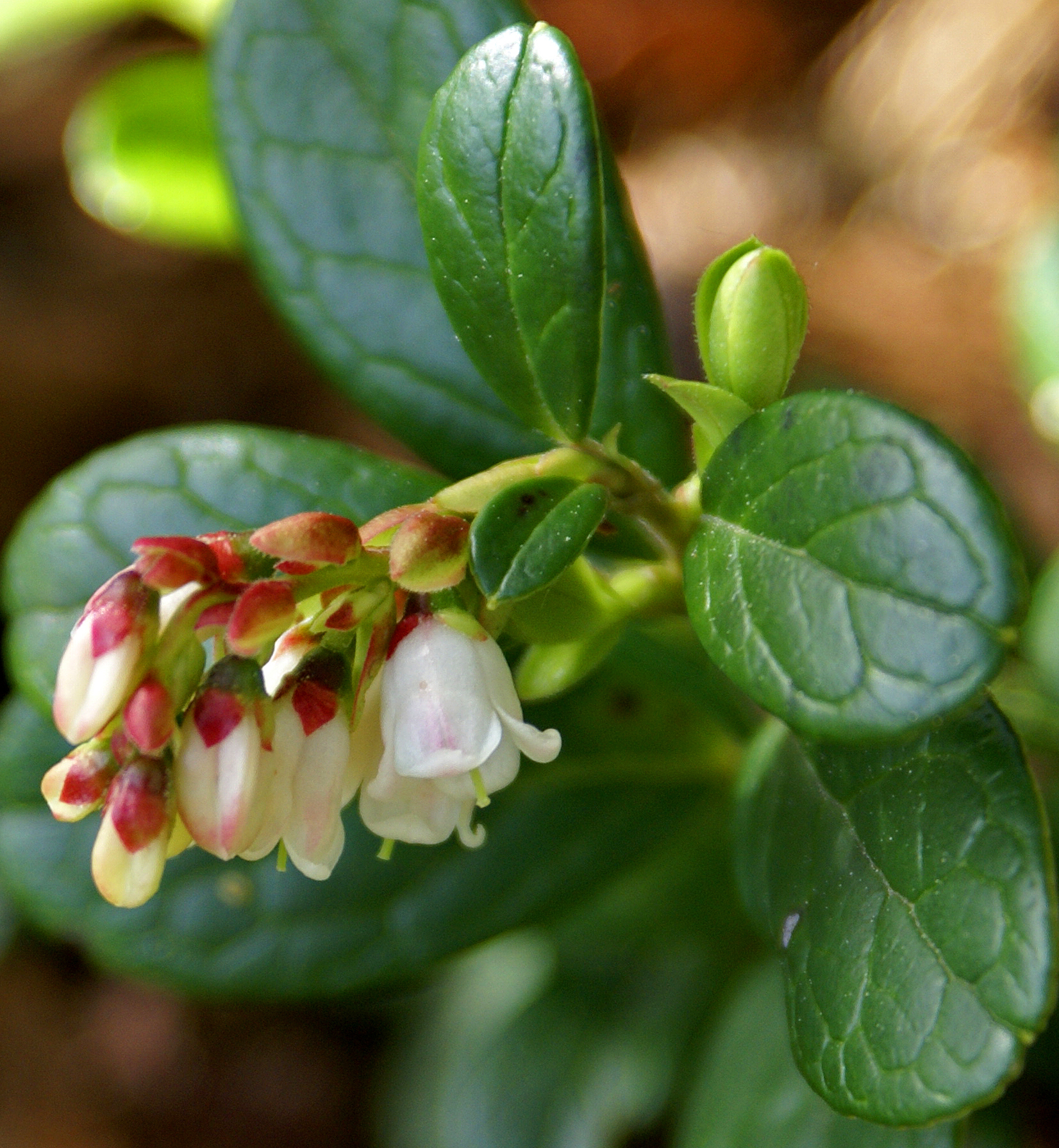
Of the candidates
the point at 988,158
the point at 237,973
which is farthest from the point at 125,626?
the point at 988,158

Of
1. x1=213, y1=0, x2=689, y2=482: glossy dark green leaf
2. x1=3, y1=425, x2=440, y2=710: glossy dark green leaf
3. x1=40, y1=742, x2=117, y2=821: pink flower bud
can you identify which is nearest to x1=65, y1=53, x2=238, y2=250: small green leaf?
x1=213, y1=0, x2=689, y2=482: glossy dark green leaf

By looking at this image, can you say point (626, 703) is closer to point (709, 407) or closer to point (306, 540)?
point (709, 407)

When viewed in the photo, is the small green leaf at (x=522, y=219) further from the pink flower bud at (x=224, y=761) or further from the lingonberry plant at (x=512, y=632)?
the pink flower bud at (x=224, y=761)

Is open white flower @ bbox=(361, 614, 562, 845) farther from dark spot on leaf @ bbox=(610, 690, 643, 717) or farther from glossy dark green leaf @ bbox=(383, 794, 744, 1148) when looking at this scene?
glossy dark green leaf @ bbox=(383, 794, 744, 1148)

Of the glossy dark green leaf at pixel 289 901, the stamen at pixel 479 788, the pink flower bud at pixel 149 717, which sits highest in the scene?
the pink flower bud at pixel 149 717

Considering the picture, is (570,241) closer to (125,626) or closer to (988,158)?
(125,626)

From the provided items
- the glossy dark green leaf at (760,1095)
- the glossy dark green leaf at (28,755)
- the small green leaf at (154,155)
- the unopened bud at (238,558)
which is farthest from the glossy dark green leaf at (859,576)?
the small green leaf at (154,155)
